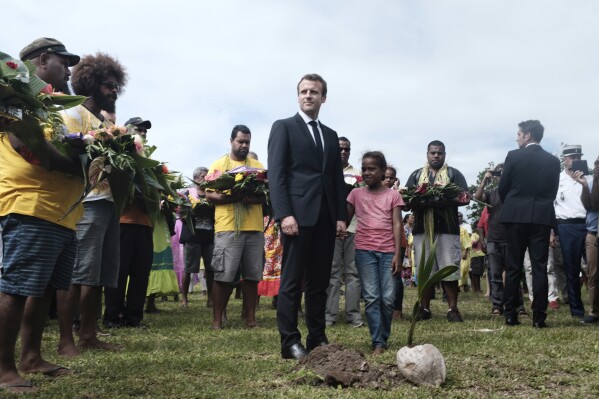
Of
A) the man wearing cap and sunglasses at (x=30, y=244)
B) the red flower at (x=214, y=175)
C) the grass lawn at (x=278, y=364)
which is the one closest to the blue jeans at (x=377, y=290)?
the grass lawn at (x=278, y=364)

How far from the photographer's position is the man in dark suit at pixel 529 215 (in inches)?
295

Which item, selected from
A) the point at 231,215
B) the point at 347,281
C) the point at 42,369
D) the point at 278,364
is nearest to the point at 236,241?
the point at 231,215

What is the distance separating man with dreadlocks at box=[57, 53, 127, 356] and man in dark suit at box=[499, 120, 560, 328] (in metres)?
4.76

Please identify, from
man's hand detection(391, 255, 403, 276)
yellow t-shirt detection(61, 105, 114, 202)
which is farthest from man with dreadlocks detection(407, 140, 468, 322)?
yellow t-shirt detection(61, 105, 114, 202)

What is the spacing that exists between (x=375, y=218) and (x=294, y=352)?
1557mm

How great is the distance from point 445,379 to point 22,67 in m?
3.27

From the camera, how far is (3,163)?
4.10 meters

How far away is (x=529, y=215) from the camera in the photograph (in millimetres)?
7516

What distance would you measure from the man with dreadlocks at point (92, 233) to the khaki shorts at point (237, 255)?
6.06 ft

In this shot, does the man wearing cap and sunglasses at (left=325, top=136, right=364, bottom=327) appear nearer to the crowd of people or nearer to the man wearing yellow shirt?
the crowd of people

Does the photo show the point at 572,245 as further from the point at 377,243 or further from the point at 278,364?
the point at 278,364

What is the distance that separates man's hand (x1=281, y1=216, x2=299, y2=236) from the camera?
16.8 ft

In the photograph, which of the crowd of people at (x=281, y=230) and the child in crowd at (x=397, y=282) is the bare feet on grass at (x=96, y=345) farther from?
the child in crowd at (x=397, y=282)

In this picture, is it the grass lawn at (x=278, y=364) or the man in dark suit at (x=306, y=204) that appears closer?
the grass lawn at (x=278, y=364)
